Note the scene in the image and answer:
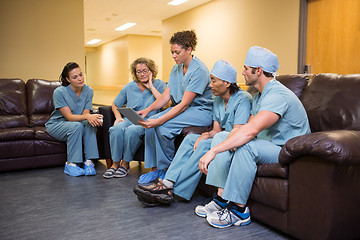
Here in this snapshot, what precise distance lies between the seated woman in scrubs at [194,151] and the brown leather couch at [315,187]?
0.47 meters

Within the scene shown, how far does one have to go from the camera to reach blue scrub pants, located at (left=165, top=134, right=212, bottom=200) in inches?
88.0

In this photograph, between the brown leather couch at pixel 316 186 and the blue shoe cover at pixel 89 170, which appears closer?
the brown leather couch at pixel 316 186

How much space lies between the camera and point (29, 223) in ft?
6.54

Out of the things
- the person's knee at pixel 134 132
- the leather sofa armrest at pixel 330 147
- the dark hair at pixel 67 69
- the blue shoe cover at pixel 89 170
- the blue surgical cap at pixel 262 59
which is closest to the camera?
the leather sofa armrest at pixel 330 147

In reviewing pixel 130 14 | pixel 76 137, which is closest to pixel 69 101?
pixel 76 137

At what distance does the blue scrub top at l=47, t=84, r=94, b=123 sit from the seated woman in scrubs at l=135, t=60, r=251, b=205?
1495 mm

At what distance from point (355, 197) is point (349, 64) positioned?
302cm

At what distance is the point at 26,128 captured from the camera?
11.0 feet

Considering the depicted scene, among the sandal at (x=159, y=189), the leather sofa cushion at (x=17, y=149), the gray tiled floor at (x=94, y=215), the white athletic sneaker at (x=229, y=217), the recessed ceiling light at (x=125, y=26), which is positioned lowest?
the gray tiled floor at (x=94, y=215)

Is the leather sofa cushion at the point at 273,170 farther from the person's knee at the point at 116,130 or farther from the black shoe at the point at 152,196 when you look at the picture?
the person's knee at the point at 116,130

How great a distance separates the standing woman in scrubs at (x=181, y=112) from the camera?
2.66 metres

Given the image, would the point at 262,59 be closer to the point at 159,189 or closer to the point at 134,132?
the point at 159,189

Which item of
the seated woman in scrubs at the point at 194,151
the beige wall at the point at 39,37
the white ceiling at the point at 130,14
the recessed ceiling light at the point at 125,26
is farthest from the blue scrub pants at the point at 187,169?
the recessed ceiling light at the point at 125,26

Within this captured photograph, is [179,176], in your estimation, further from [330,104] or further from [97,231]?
[330,104]
